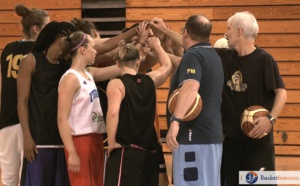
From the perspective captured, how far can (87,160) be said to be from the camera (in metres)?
3.29

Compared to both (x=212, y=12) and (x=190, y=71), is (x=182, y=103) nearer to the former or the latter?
(x=190, y=71)

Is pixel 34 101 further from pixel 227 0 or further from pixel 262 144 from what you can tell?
pixel 227 0

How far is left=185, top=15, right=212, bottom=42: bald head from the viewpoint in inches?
127

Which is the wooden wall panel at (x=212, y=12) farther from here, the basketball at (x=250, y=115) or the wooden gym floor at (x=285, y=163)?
the basketball at (x=250, y=115)

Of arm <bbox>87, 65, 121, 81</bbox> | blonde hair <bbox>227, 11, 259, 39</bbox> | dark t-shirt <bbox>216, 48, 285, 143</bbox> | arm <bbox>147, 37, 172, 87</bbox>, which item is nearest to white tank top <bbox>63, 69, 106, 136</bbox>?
arm <bbox>87, 65, 121, 81</bbox>

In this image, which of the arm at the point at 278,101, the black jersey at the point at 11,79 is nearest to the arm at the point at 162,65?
the arm at the point at 278,101

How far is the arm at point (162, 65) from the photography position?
364cm

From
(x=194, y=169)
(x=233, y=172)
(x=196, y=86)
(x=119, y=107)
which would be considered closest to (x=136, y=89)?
(x=119, y=107)

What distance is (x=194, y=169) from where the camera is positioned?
10.2ft

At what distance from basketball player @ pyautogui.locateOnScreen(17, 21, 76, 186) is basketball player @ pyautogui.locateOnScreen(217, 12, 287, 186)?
1.35m

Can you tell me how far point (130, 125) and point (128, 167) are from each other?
12.0 inches

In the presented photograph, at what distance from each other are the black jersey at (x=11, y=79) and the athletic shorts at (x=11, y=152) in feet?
0.23

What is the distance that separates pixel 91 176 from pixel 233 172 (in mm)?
1184

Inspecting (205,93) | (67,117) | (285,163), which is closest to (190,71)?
(205,93)
